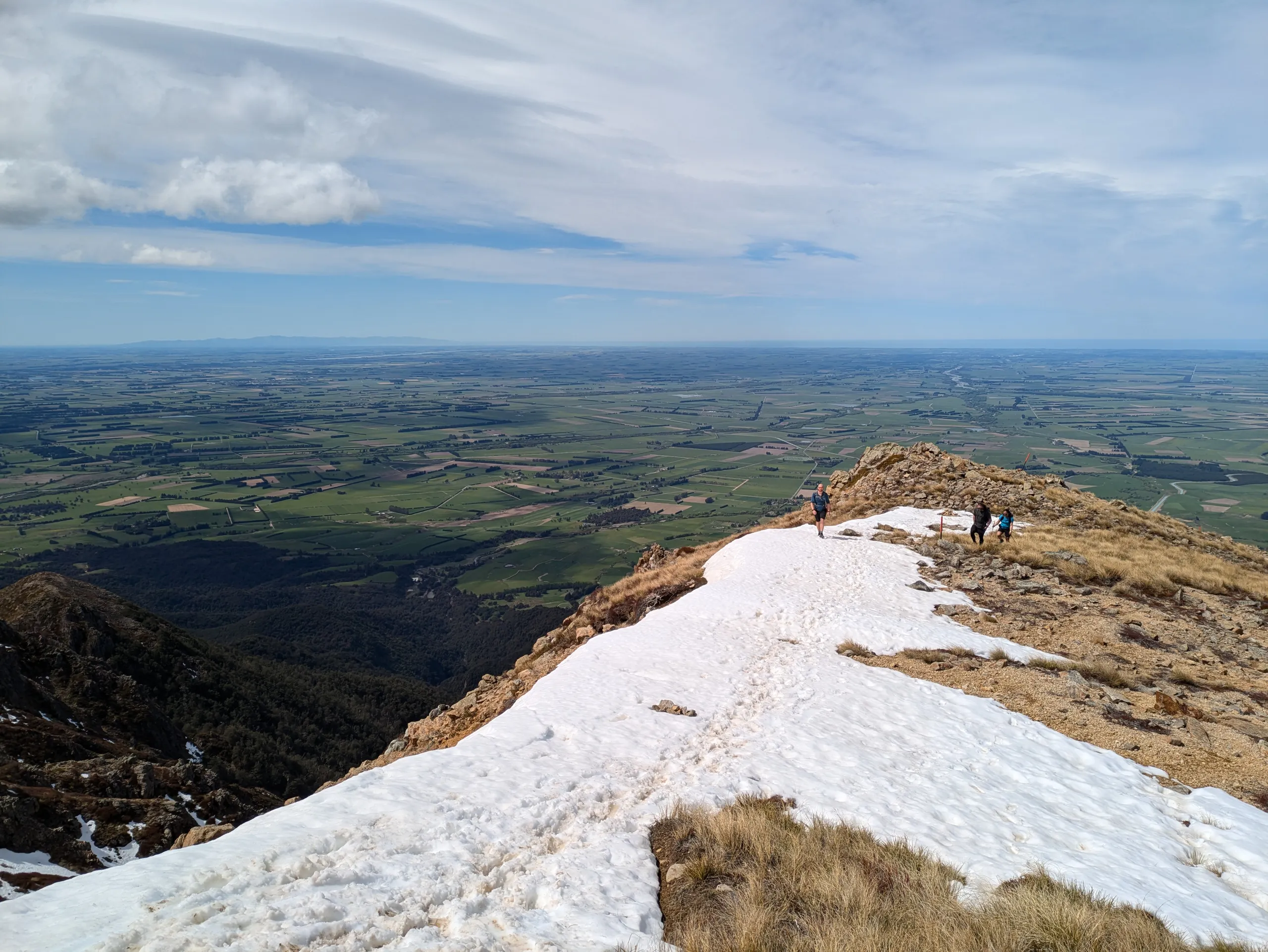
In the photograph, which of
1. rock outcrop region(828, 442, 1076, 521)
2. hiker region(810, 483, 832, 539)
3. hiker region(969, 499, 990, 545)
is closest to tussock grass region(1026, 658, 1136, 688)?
hiker region(969, 499, 990, 545)

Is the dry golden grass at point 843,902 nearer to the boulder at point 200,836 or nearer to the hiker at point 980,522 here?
the boulder at point 200,836

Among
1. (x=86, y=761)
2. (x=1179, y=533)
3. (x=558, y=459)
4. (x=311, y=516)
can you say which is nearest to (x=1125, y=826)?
(x=86, y=761)

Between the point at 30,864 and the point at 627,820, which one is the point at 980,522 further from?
the point at 30,864

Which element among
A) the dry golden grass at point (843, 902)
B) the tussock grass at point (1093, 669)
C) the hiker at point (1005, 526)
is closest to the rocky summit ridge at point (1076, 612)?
the tussock grass at point (1093, 669)

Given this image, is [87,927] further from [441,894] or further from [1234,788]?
[1234,788]

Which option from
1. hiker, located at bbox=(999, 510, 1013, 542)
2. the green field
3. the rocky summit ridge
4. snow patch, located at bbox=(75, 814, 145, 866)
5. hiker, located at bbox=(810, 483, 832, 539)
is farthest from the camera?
the green field

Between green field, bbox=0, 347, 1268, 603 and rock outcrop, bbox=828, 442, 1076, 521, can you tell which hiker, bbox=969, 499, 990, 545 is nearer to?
rock outcrop, bbox=828, 442, 1076, 521
